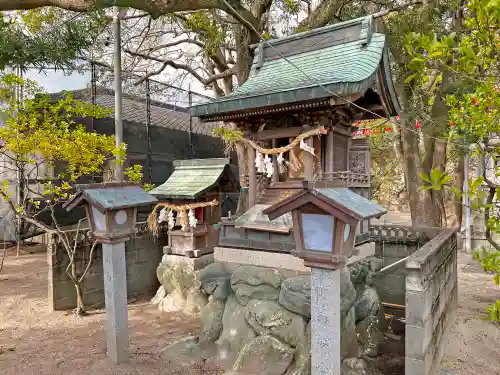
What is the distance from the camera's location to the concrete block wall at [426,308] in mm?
5176

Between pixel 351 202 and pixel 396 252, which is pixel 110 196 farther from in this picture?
pixel 396 252

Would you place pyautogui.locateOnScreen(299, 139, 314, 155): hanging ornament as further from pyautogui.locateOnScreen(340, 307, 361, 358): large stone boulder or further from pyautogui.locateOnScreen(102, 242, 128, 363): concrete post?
pyautogui.locateOnScreen(102, 242, 128, 363): concrete post

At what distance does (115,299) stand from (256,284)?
263 cm

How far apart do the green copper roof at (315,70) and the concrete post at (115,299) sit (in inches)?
146

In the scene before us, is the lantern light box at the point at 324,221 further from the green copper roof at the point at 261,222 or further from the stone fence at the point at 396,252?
the stone fence at the point at 396,252

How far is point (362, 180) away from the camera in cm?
833

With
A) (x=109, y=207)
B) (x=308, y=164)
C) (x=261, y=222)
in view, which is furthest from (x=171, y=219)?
(x=308, y=164)

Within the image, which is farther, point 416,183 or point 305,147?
point 416,183

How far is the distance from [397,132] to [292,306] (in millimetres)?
10184

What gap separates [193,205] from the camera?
9.86 meters

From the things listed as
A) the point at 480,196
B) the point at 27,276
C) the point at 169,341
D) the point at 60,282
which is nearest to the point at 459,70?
the point at 480,196

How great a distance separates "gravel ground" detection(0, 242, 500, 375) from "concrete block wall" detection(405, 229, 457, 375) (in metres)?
0.73

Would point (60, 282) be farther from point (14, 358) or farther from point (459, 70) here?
point (459, 70)

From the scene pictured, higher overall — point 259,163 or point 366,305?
point 259,163
